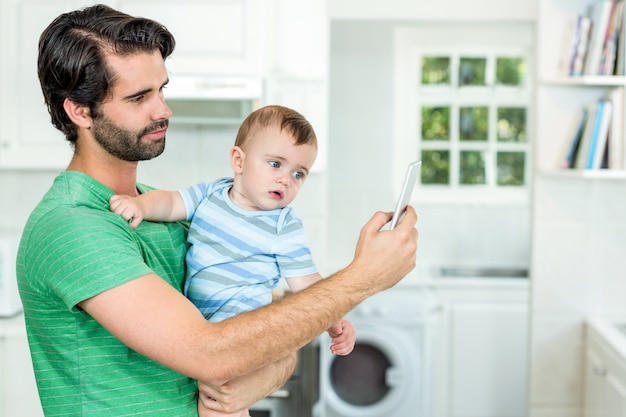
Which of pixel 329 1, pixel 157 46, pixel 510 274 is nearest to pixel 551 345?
pixel 510 274

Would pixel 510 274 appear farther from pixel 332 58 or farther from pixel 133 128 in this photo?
pixel 133 128

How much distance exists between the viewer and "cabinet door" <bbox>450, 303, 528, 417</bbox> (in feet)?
14.1

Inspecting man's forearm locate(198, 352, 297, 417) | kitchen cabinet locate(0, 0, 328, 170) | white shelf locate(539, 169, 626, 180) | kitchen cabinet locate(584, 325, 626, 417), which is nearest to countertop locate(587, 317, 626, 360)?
kitchen cabinet locate(584, 325, 626, 417)

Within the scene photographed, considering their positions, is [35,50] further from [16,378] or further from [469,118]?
[469,118]

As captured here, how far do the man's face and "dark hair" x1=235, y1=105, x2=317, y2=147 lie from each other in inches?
6.9

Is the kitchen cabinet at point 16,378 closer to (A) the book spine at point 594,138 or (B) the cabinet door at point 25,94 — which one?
(B) the cabinet door at point 25,94

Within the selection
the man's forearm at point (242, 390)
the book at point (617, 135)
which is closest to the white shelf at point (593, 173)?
the book at point (617, 135)

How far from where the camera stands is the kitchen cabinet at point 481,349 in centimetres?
426

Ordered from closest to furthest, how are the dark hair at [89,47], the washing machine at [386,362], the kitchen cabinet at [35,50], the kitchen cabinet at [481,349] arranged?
1. the dark hair at [89,47]
2. the kitchen cabinet at [35,50]
3. the washing machine at [386,362]
4. the kitchen cabinet at [481,349]

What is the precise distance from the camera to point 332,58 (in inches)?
181

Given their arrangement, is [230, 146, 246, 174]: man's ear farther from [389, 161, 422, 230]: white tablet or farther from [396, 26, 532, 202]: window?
[396, 26, 532, 202]: window

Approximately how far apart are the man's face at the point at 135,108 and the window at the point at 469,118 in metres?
3.48

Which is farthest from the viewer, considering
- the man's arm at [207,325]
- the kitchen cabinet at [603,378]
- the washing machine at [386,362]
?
the washing machine at [386,362]

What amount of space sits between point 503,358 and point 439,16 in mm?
1869
